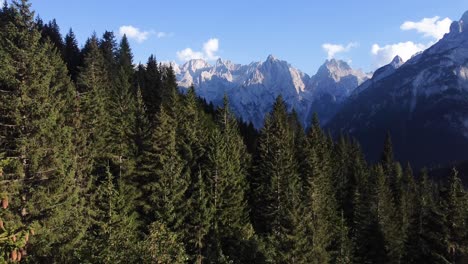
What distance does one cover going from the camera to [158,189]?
49.5m

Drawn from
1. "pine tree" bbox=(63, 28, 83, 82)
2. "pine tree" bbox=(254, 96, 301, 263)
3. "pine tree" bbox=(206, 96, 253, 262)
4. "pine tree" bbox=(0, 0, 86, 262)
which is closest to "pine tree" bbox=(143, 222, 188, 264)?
"pine tree" bbox=(0, 0, 86, 262)

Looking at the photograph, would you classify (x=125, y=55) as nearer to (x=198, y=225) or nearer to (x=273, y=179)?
(x=273, y=179)

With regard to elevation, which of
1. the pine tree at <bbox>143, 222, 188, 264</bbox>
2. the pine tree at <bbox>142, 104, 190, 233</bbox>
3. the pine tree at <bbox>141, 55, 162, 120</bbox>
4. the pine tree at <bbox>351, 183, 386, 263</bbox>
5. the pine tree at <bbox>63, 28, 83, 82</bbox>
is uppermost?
the pine tree at <bbox>63, 28, 83, 82</bbox>

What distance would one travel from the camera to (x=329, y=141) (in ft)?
327

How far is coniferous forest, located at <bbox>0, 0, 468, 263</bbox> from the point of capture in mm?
28359

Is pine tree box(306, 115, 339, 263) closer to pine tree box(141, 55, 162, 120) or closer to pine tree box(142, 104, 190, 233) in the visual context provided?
pine tree box(142, 104, 190, 233)

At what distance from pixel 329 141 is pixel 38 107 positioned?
3162 inches

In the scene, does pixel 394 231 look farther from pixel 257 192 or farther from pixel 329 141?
pixel 329 141

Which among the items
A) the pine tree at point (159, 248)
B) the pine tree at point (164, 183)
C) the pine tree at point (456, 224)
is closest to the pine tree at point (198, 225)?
the pine tree at point (164, 183)

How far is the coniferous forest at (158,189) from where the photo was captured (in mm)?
28359

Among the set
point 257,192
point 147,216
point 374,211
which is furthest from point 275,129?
point 147,216

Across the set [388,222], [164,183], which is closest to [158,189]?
[164,183]

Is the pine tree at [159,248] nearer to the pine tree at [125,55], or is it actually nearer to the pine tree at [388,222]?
the pine tree at [388,222]

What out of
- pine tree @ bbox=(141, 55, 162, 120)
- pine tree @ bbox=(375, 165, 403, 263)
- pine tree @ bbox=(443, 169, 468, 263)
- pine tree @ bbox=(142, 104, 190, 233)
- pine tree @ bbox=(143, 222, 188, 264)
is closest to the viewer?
pine tree @ bbox=(143, 222, 188, 264)
